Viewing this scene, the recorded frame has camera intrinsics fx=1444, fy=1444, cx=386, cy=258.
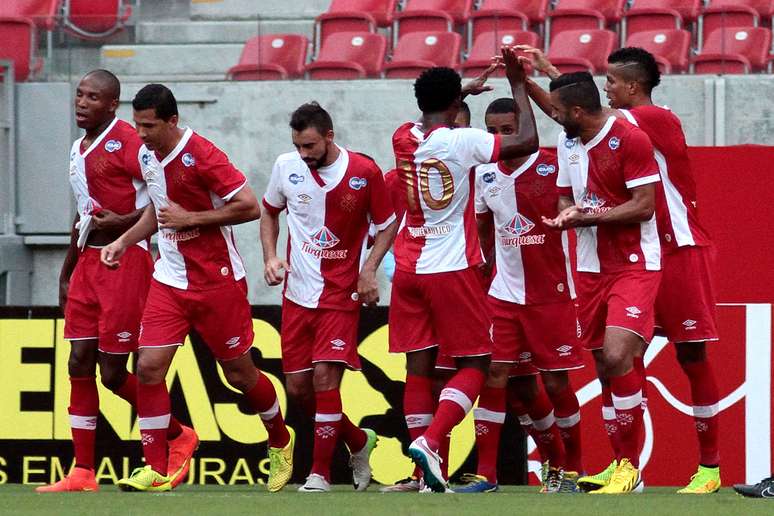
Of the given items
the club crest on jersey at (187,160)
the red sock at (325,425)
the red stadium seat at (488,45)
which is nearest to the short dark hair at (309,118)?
the club crest on jersey at (187,160)

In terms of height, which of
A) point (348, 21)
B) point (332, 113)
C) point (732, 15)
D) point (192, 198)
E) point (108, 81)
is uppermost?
point (348, 21)

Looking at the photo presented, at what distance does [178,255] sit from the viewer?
25.2 ft

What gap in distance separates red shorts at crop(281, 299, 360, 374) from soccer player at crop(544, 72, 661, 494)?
133 cm

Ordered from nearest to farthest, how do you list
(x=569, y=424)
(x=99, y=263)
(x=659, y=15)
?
(x=99, y=263) < (x=569, y=424) < (x=659, y=15)

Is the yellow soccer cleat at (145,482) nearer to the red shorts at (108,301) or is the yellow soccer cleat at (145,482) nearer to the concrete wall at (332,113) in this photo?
the red shorts at (108,301)

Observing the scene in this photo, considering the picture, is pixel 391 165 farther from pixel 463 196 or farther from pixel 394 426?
pixel 463 196

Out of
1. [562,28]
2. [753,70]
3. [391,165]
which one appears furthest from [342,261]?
[562,28]

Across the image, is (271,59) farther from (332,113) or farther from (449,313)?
(449,313)

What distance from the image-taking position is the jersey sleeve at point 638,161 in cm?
729

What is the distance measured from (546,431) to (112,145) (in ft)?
9.69

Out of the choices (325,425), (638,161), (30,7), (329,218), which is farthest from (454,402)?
(30,7)

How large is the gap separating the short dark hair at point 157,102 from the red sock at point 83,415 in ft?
5.38

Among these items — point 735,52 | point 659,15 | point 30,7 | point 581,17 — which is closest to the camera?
point 735,52

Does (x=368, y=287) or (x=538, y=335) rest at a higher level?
(x=368, y=287)
